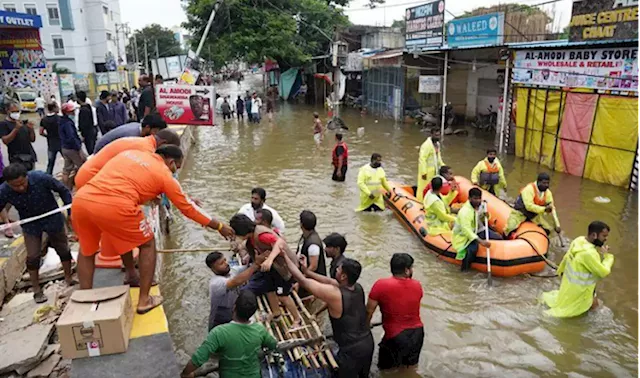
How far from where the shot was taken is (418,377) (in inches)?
199

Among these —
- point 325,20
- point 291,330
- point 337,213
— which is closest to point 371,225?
point 337,213

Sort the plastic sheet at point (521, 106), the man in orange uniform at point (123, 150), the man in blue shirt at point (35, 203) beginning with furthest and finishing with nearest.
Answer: the plastic sheet at point (521, 106)
the man in blue shirt at point (35, 203)
the man in orange uniform at point (123, 150)

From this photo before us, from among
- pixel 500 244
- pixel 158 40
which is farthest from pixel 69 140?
pixel 158 40

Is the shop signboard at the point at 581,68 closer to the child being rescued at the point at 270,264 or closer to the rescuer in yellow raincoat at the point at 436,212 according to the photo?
the rescuer in yellow raincoat at the point at 436,212

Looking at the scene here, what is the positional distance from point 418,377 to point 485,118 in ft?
57.3

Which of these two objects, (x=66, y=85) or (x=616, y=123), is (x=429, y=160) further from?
(x=66, y=85)

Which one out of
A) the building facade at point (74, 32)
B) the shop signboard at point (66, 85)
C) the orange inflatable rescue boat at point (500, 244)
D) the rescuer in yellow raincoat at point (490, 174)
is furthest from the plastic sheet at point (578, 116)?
the building facade at point (74, 32)

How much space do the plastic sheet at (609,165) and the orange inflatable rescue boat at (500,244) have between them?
4.37 metres

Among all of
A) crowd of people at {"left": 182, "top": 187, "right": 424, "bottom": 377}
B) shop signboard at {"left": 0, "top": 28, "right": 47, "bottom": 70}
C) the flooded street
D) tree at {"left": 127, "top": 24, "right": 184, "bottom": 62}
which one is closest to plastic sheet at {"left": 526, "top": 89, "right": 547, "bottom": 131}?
the flooded street

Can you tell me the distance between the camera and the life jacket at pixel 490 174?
945 centimetres

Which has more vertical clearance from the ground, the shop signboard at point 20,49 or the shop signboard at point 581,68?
the shop signboard at point 20,49

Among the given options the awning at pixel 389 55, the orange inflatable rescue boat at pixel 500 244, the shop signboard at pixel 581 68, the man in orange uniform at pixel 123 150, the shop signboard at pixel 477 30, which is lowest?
the orange inflatable rescue boat at pixel 500 244

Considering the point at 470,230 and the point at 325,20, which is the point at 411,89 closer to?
the point at 325,20

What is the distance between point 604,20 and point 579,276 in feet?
26.6
